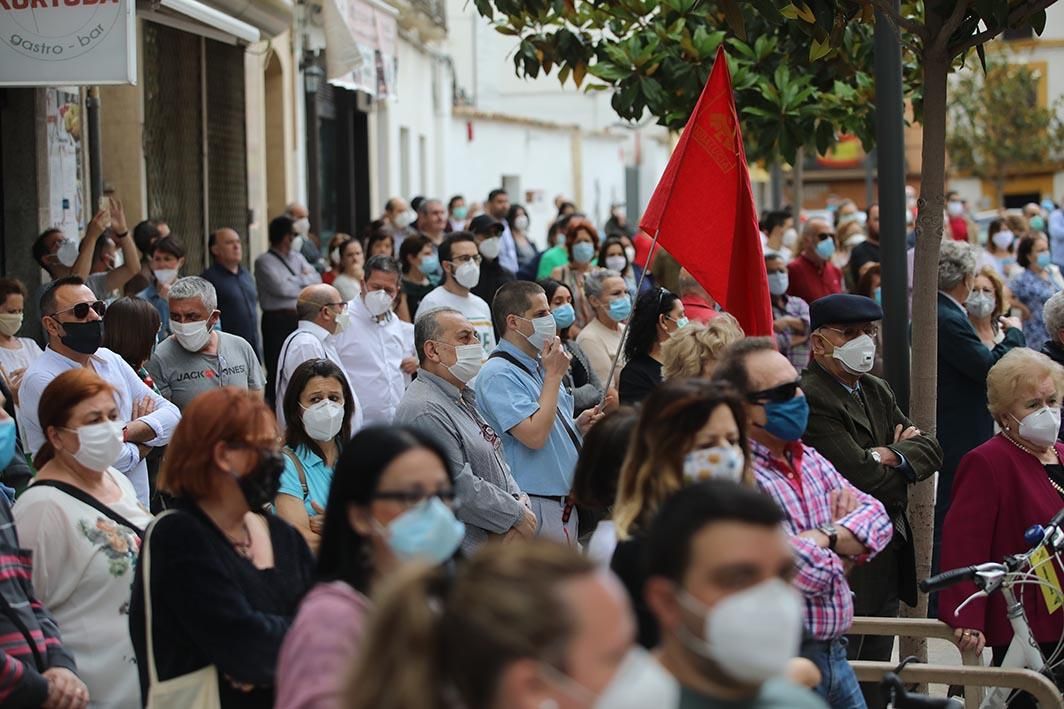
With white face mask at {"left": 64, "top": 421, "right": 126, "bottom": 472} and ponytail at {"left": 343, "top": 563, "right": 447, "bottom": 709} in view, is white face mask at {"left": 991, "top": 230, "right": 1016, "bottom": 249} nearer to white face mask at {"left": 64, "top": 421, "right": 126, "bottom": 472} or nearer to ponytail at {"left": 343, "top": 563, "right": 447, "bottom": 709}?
white face mask at {"left": 64, "top": 421, "right": 126, "bottom": 472}

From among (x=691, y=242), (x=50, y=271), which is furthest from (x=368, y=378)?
(x=691, y=242)

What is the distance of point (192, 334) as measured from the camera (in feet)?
27.4

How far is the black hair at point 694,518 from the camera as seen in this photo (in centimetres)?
343

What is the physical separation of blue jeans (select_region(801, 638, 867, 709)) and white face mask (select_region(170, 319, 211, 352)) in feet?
14.0

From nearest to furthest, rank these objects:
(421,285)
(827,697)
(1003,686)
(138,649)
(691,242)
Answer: (138,649)
(827,697)
(1003,686)
(691,242)
(421,285)

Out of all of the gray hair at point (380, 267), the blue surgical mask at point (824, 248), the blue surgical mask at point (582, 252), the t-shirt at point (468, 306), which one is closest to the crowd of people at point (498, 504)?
the gray hair at point (380, 267)

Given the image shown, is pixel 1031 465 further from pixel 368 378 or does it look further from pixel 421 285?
pixel 421 285

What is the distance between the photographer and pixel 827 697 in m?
4.86

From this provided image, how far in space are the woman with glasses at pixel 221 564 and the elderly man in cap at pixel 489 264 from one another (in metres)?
8.98

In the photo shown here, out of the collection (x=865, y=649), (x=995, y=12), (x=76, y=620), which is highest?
(x=995, y=12)

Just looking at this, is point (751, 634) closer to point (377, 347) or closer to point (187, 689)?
point (187, 689)

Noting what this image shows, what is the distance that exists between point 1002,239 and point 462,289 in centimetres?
1038

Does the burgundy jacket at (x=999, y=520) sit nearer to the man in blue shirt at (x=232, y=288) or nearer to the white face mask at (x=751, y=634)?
the white face mask at (x=751, y=634)

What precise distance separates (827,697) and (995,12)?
127 inches
